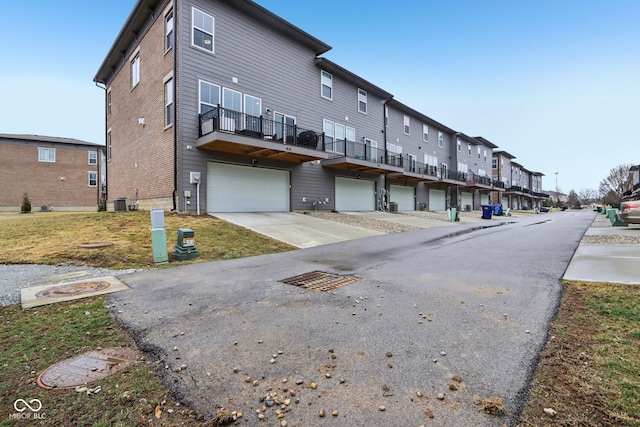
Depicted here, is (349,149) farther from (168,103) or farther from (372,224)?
(168,103)

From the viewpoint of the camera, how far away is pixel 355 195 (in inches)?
920

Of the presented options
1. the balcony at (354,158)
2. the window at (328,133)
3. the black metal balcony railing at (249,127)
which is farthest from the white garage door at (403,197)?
the black metal balcony railing at (249,127)

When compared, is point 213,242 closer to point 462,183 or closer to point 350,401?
point 350,401

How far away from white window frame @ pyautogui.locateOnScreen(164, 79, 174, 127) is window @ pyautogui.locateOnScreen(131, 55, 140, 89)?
15.9ft

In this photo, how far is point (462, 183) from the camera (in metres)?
35.3

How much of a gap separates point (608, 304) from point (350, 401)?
3944 mm

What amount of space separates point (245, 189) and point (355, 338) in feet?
46.8

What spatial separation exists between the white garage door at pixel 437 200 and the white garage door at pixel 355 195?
442 inches

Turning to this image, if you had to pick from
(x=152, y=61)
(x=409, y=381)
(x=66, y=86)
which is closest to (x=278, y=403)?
(x=409, y=381)

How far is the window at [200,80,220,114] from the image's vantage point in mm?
14750

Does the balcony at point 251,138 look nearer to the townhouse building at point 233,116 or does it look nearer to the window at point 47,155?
the townhouse building at point 233,116

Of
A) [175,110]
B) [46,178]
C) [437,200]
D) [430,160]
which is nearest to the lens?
[175,110]

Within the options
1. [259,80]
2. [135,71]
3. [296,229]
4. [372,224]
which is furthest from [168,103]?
[372,224]

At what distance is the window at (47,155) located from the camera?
31844 millimetres
